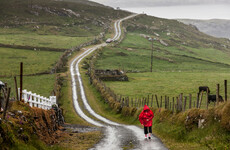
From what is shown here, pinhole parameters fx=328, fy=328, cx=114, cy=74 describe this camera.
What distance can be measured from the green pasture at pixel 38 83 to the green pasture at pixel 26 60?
6.05 meters

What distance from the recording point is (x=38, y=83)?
70.4 m

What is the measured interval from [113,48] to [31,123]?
385ft

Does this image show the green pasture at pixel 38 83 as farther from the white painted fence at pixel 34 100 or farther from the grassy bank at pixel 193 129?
the grassy bank at pixel 193 129

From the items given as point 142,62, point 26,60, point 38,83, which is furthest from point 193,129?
point 142,62

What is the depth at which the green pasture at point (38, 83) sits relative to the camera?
6213cm

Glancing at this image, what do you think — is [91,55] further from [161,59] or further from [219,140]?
[219,140]

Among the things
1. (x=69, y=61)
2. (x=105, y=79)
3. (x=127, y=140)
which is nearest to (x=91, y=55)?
(x=69, y=61)

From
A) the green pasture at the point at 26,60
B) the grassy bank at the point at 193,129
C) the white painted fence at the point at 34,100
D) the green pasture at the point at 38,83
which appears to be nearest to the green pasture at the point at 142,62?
the green pasture at the point at 26,60

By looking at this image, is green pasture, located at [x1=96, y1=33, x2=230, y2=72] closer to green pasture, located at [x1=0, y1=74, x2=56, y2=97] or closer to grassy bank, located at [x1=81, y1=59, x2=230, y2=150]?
green pasture, located at [x1=0, y1=74, x2=56, y2=97]

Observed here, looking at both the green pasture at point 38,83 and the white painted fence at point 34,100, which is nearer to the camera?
the white painted fence at point 34,100

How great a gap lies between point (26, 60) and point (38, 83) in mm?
31299

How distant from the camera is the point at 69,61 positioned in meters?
105

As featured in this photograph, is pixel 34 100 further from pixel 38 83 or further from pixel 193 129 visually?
pixel 38 83

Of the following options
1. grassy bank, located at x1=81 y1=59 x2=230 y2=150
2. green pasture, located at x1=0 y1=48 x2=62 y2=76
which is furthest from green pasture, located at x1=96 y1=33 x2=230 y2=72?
grassy bank, located at x1=81 y1=59 x2=230 y2=150
